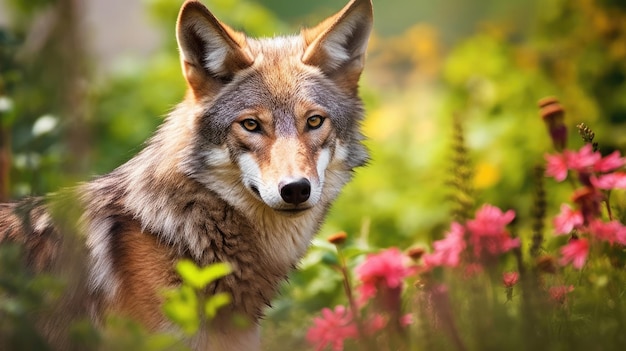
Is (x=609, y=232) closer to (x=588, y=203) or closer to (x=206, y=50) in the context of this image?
(x=588, y=203)

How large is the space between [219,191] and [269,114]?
0.43 meters

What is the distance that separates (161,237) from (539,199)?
165cm

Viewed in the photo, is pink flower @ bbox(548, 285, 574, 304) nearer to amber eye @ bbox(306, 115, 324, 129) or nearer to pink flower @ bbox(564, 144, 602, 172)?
pink flower @ bbox(564, 144, 602, 172)

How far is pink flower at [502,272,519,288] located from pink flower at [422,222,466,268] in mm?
203

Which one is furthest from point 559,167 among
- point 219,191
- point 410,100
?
Answer: point 410,100

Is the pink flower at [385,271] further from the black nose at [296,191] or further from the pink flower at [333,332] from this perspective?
the black nose at [296,191]

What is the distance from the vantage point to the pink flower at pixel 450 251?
11.3ft

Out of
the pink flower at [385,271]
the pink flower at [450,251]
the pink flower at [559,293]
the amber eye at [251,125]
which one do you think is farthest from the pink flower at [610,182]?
the amber eye at [251,125]

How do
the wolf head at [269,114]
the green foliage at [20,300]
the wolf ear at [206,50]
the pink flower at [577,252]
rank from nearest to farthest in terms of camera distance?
1. the green foliage at [20,300]
2. the pink flower at [577,252]
3. the wolf head at [269,114]
4. the wolf ear at [206,50]

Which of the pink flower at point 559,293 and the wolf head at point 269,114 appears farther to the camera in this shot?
the wolf head at point 269,114

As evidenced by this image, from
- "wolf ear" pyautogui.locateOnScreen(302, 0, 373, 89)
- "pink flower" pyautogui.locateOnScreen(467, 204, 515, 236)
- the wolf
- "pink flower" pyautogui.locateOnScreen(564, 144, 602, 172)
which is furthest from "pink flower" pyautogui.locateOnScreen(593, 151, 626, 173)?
"wolf ear" pyautogui.locateOnScreen(302, 0, 373, 89)

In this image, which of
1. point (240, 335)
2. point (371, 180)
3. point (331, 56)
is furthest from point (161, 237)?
point (371, 180)

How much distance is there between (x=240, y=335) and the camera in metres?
3.79

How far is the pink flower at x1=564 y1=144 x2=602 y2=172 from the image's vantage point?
3.50 metres
